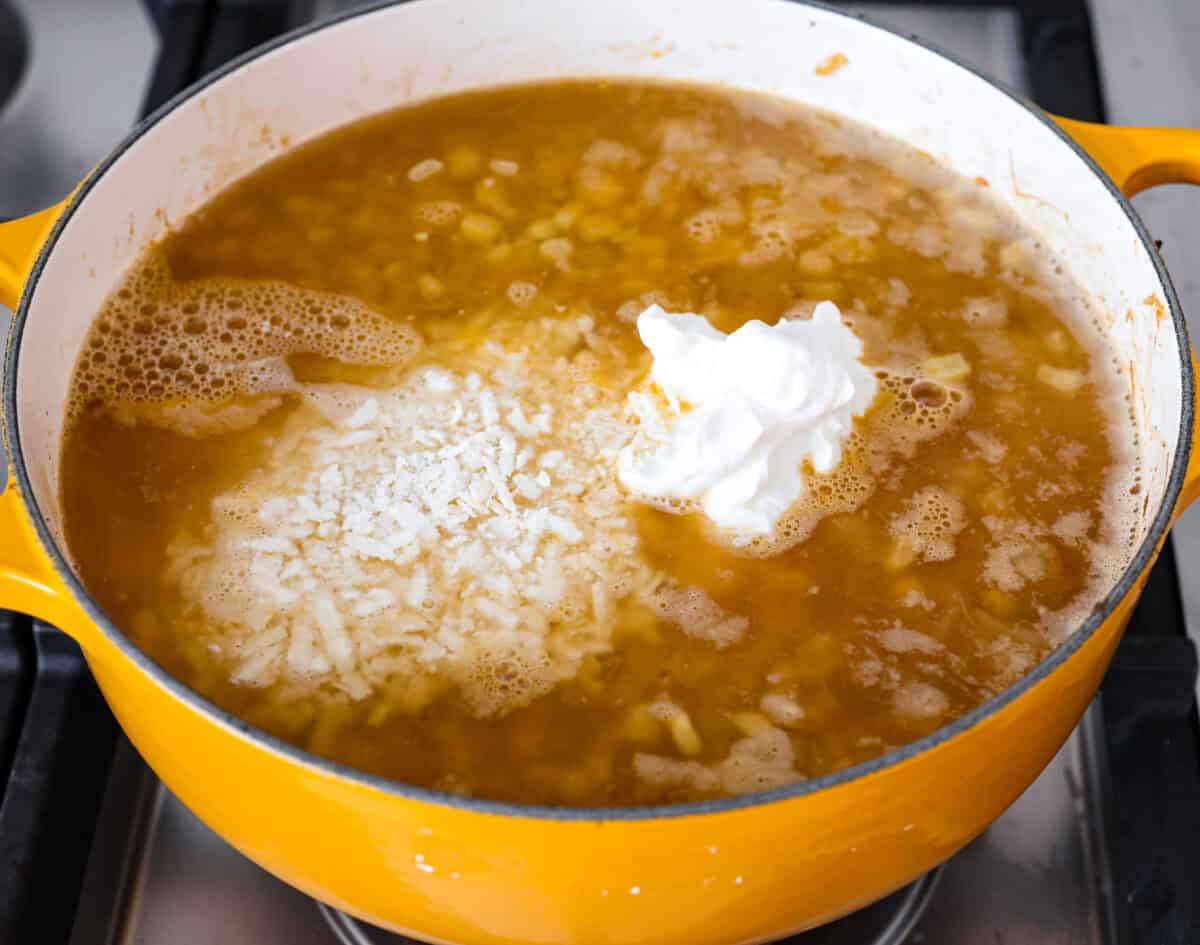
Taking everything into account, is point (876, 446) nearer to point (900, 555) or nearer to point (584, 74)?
point (900, 555)

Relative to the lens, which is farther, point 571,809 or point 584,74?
point 584,74

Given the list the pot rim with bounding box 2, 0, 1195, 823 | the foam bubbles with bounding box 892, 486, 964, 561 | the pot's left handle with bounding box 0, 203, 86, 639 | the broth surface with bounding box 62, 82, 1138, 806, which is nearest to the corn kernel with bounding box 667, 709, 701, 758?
the broth surface with bounding box 62, 82, 1138, 806

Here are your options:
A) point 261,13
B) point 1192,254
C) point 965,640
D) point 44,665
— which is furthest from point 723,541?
point 261,13

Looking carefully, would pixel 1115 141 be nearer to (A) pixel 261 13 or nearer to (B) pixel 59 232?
(B) pixel 59 232

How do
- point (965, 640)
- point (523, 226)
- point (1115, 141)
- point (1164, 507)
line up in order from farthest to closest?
Result: point (523, 226), point (1115, 141), point (965, 640), point (1164, 507)

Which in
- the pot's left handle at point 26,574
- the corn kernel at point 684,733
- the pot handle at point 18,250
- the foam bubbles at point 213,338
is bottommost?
the corn kernel at point 684,733

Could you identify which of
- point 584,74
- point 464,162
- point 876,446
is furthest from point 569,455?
point 584,74

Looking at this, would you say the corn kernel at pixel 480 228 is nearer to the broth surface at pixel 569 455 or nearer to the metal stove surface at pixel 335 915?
the broth surface at pixel 569 455

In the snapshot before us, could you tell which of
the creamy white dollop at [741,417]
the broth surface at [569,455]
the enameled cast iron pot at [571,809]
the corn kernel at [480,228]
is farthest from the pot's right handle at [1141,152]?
the corn kernel at [480,228]
